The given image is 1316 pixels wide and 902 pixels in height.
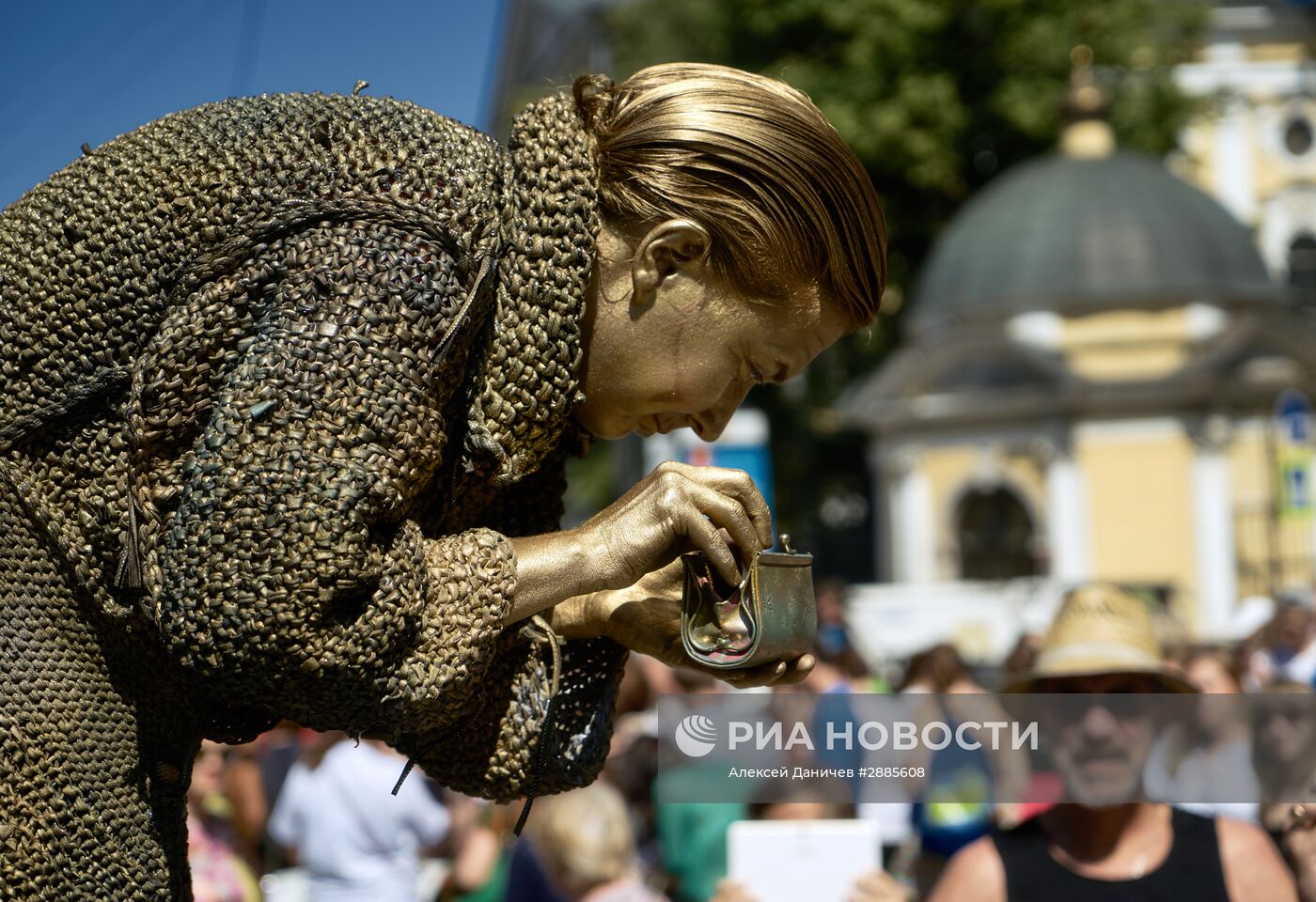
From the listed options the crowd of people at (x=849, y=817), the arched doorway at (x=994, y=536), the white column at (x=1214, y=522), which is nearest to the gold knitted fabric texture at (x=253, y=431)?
the crowd of people at (x=849, y=817)

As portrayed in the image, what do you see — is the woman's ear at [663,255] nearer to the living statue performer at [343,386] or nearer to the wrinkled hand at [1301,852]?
the living statue performer at [343,386]

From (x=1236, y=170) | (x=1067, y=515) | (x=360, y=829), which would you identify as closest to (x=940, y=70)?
(x=1067, y=515)

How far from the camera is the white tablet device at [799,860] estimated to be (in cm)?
359

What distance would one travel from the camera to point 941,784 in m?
2.87

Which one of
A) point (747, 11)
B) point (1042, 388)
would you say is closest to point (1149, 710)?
point (1042, 388)

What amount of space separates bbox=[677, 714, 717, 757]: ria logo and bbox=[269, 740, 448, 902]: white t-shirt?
4039 millimetres

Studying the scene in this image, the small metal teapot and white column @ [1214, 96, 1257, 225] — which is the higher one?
white column @ [1214, 96, 1257, 225]

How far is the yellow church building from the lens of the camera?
1038 inches

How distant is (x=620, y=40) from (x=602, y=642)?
32519mm

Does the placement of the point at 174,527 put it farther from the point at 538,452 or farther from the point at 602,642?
the point at 602,642

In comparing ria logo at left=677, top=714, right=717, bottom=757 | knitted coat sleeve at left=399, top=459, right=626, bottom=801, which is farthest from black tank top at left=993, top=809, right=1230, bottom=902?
knitted coat sleeve at left=399, top=459, right=626, bottom=801

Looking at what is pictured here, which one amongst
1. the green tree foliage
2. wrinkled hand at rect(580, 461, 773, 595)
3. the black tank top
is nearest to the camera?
wrinkled hand at rect(580, 461, 773, 595)

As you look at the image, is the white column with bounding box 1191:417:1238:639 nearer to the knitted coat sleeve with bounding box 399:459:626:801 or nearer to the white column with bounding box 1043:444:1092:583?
the white column with bounding box 1043:444:1092:583

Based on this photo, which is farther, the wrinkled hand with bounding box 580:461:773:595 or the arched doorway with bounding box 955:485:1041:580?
the arched doorway with bounding box 955:485:1041:580
